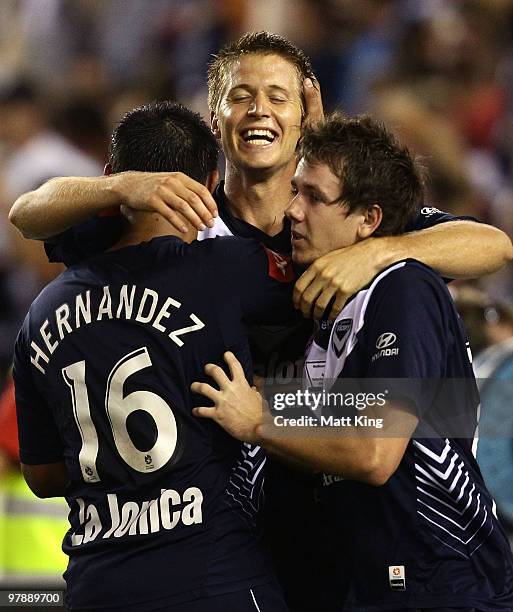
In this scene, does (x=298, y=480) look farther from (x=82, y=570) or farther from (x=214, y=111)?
(x=214, y=111)

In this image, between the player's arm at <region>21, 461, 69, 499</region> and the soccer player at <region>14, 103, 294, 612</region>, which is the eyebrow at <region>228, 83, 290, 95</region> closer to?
the soccer player at <region>14, 103, 294, 612</region>

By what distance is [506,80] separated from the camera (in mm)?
5363

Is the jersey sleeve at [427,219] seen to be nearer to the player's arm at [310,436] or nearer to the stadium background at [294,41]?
the player's arm at [310,436]

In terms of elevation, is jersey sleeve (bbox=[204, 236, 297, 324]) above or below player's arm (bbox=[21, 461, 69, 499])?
above

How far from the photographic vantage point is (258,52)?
10.0 ft

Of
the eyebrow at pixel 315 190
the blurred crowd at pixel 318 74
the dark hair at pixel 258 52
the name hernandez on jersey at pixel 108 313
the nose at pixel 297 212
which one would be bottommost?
the name hernandez on jersey at pixel 108 313

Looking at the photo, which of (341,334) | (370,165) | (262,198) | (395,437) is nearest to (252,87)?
(262,198)

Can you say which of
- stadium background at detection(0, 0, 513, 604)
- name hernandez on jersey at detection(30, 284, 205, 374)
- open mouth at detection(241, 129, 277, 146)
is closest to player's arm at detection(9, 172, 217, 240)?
name hernandez on jersey at detection(30, 284, 205, 374)

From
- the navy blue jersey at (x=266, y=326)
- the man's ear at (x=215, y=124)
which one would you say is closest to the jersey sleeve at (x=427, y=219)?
the navy blue jersey at (x=266, y=326)

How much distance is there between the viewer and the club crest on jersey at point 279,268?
2359 mm

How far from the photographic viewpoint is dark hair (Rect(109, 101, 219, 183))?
92.7 inches

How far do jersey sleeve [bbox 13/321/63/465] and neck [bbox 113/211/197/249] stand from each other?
1.10 feet

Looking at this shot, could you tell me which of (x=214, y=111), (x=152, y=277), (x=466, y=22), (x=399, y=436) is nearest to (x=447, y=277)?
(x=399, y=436)

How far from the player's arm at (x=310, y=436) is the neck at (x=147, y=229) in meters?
0.32
